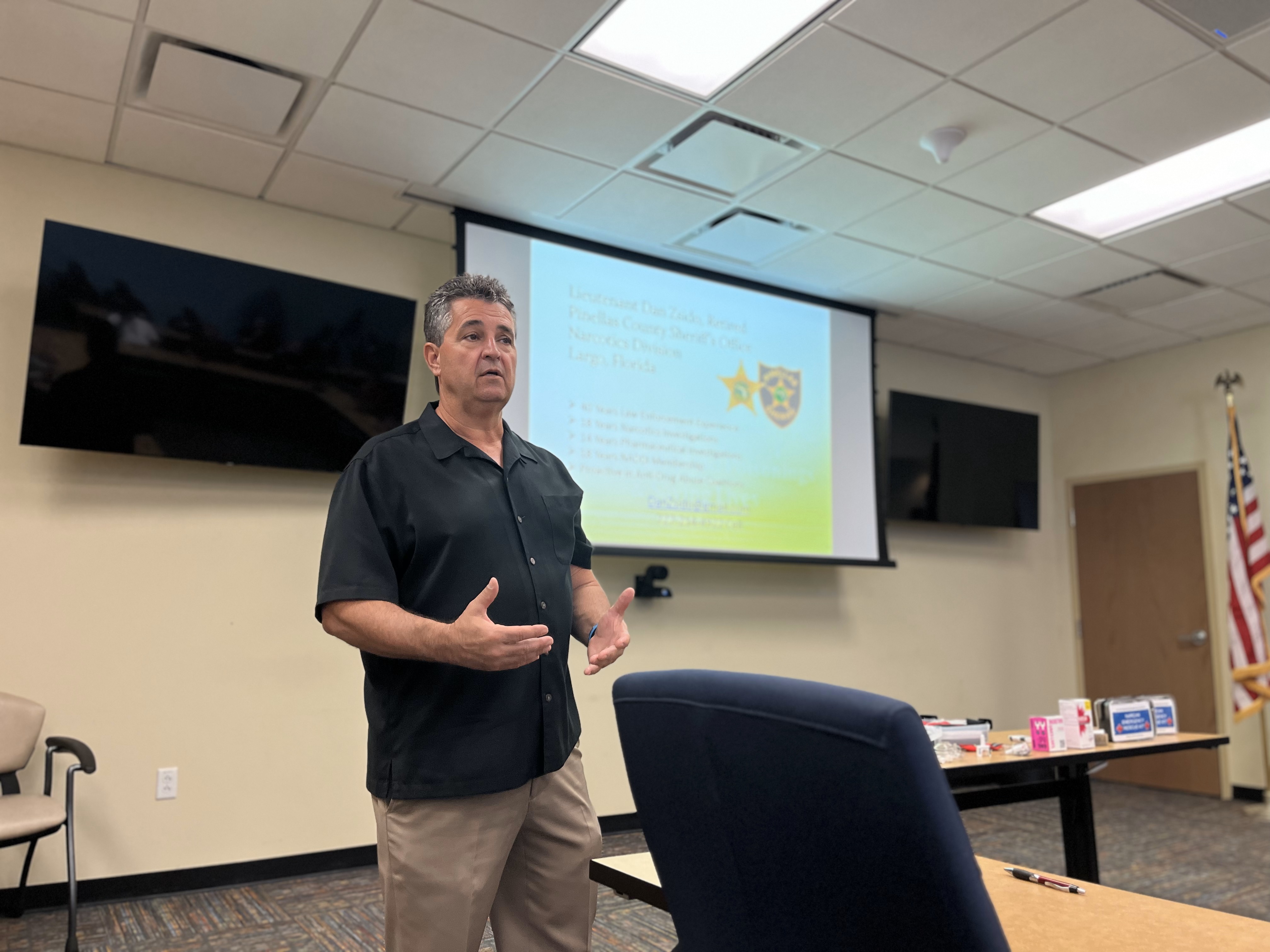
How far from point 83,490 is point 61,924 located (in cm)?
148

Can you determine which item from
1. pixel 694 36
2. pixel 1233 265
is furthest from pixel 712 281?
pixel 1233 265

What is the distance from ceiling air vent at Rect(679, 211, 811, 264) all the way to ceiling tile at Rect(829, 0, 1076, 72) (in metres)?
1.25

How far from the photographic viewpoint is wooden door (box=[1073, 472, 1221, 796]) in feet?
18.1

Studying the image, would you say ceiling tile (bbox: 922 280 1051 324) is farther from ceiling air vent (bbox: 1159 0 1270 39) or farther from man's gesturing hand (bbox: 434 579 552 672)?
man's gesturing hand (bbox: 434 579 552 672)

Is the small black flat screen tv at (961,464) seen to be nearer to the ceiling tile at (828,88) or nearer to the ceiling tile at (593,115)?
the ceiling tile at (828,88)

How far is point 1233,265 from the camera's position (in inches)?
177

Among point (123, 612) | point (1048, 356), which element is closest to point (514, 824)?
point (123, 612)

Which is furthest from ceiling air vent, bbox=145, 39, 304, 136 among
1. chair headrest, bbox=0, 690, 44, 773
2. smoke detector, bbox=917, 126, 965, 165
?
smoke detector, bbox=917, 126, 965, 165

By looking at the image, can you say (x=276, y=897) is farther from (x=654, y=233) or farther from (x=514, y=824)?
(x=654, y=233)

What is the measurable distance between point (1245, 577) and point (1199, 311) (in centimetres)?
152

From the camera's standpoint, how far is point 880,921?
719mm

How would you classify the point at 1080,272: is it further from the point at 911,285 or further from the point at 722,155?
the point at 722,155

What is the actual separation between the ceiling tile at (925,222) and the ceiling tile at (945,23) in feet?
3.21

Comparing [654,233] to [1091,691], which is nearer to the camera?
[654,233]
